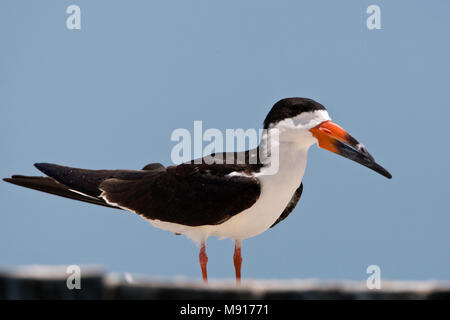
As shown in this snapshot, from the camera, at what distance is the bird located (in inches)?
201

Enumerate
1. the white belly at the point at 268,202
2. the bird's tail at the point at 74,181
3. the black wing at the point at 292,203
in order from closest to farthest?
the white belly at the point at 268,202
the black wing at the point at 292,203
the bird's tail at the point at 74,181

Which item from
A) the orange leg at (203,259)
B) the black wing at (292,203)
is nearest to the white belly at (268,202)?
the orange leg at (203,259)

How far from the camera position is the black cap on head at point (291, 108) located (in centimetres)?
514

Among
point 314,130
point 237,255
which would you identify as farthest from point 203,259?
point 314,130

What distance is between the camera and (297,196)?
572cm

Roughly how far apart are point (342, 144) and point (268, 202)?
2.49 ft

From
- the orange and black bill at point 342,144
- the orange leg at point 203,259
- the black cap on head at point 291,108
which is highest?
the black cap on head at point 291,108

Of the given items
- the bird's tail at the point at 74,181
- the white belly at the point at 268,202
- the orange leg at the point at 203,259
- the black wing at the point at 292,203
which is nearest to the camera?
the white belly at the point at 268,202

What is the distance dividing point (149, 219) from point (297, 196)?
1.33m

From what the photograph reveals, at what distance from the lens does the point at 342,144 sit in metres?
5.19

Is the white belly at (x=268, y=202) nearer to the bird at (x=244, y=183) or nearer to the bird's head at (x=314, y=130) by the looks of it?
the bird at (x=244, y=183)

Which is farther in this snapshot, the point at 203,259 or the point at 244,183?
the point at 203,259

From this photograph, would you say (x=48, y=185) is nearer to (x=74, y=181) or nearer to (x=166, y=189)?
(x=74, y=181)

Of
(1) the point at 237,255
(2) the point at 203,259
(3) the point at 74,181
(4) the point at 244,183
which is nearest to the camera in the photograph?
(4) the point at 244,183
